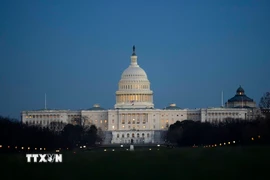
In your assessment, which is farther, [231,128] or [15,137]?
[231,128]

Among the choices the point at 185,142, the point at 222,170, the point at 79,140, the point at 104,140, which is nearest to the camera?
the point at 222,170

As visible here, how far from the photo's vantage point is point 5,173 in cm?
4991

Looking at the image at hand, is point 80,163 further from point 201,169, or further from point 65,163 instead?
point 201,169

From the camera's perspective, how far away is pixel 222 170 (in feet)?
167

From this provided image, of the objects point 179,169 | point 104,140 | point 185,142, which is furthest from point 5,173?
point 104,140

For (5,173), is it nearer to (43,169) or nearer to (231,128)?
(43,169)

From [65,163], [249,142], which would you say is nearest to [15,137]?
[249,142]

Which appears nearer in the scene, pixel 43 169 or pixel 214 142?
pixel 43 169

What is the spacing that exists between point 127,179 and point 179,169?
20.7ft

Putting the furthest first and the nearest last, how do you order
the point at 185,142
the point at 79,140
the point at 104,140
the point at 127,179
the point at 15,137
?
the point at 104,140 → the point at 79,140 → the point at 185,142 → the point at 15,137 → the point at 127,179

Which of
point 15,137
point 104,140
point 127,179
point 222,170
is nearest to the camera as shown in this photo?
point 127,179

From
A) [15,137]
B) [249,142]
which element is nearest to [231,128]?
[249,142]

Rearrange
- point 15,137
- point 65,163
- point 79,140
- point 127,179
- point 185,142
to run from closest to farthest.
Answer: point 127,179
point 65,163
point 15,137
point 185,142
point 79,140

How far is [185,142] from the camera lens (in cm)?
12950
